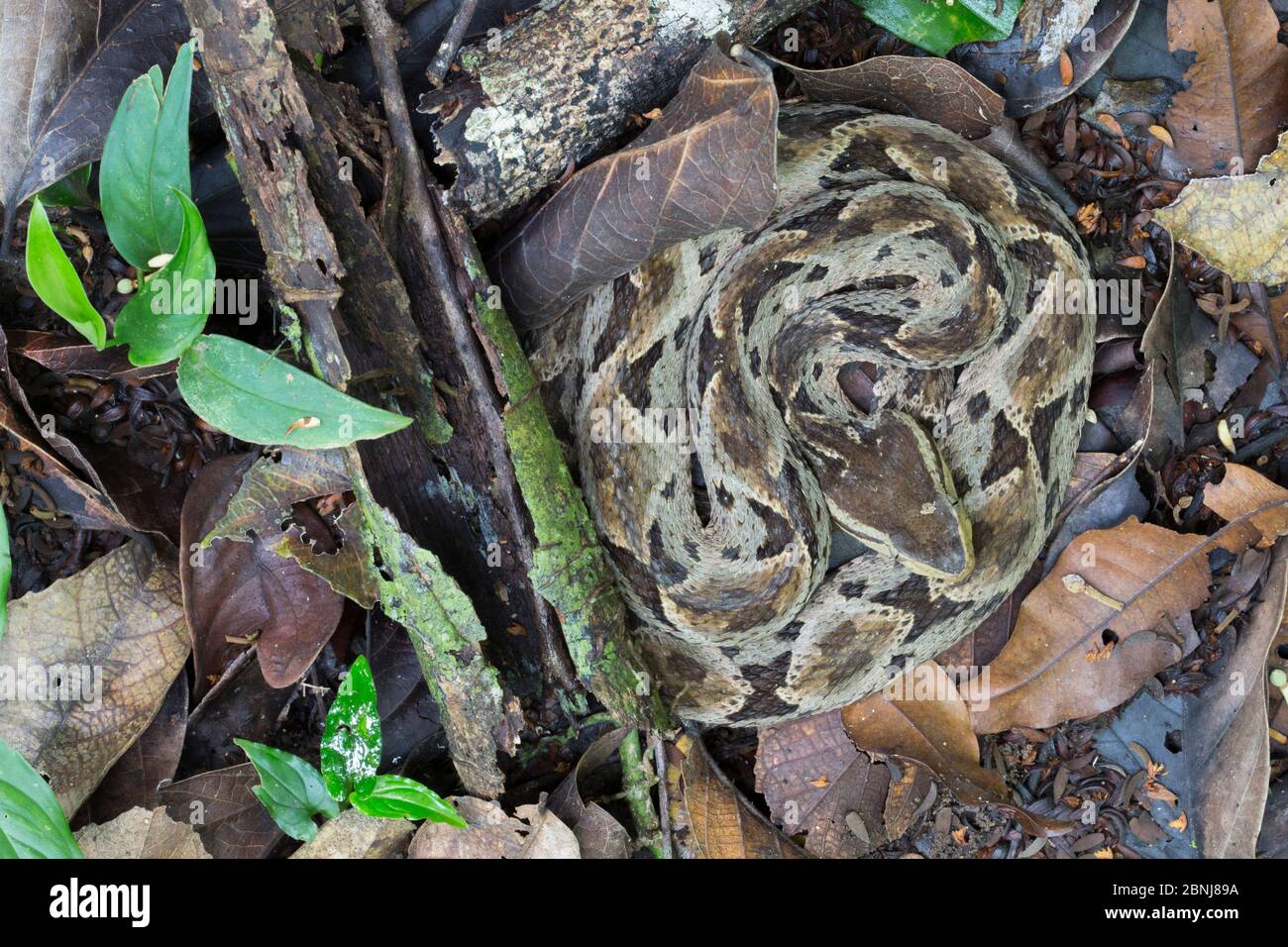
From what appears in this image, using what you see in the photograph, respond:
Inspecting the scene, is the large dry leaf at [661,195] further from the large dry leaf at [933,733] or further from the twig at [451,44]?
the large dry leaf at [933,733]

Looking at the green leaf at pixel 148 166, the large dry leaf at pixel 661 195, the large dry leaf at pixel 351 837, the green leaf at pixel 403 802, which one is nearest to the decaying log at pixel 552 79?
the large dry leaf at pixel 661 195

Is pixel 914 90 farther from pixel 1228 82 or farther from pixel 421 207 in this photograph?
pixel 421 207

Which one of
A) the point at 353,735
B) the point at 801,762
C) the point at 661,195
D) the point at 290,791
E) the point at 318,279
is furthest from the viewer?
the point at 801,762

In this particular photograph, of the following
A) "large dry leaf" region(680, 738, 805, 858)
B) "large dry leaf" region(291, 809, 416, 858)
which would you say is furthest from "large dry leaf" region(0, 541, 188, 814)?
"large dry leaf" region(680, 738, 805, 858)

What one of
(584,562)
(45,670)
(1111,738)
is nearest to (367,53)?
(584,562)

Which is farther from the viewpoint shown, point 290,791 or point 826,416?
point 826,416

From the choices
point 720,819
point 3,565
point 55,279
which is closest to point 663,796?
point 720,819
